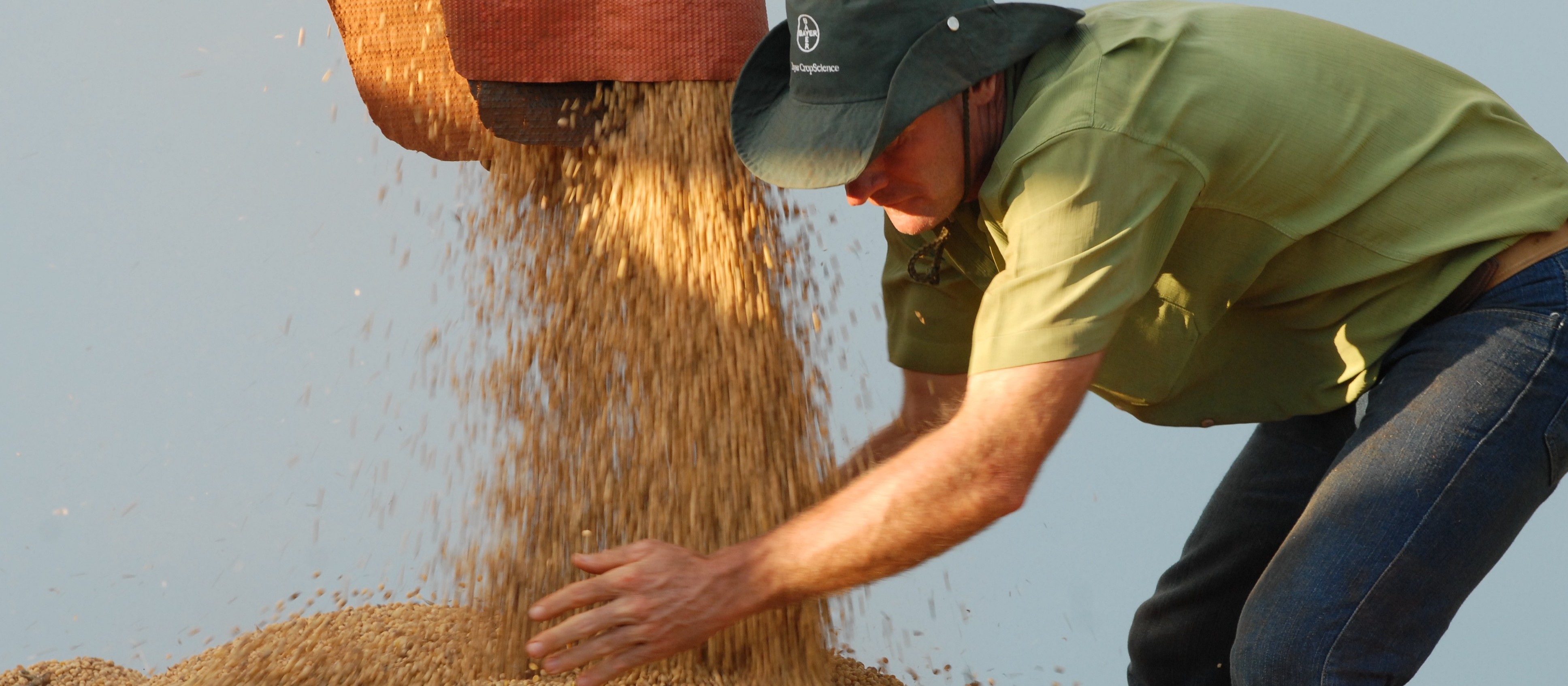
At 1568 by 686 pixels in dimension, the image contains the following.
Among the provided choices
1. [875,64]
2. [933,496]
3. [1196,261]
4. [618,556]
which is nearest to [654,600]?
[618,556]

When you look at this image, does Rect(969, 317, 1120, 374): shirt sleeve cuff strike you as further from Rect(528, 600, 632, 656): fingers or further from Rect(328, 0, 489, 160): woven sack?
Rect(328, 0, 489, 160): woven sack

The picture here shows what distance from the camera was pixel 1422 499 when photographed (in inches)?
60.3

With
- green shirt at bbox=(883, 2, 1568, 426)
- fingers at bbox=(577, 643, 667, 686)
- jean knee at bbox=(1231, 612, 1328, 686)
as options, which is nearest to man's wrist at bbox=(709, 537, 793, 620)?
fingers at bbox=(577, 643, 667, 686)

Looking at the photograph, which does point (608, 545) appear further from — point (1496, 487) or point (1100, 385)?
A: point (1496, 487)

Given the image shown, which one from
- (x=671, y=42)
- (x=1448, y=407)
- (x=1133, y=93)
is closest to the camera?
(x=1133, y=93)

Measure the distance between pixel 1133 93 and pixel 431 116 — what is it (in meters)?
1.11

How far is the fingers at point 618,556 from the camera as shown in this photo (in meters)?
1.53

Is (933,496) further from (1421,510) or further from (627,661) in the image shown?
(1421,510)

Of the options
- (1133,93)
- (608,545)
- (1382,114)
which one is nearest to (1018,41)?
(1133,93)

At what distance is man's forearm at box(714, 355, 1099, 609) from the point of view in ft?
4.69

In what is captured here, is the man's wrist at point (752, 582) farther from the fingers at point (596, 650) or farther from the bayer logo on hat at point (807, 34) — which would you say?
the bayer logo on hat at point (807, 34)

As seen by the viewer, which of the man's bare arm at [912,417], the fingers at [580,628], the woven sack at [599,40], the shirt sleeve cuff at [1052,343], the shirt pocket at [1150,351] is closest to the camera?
the shirt sleeve cuff at [1052,343]

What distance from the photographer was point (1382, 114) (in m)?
1.64

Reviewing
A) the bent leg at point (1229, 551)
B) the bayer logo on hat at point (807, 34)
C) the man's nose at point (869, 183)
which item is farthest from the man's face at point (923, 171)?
the bent leg at point (1229, 551)
